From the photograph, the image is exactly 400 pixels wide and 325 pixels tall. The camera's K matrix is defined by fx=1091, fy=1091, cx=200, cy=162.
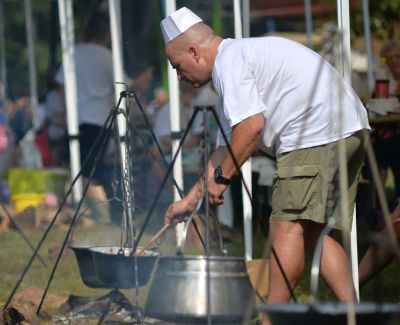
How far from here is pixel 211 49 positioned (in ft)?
15.2

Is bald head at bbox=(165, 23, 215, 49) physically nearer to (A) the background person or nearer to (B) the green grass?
(B) the green grass

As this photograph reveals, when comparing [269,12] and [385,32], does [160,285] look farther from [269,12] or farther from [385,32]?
[269,12]

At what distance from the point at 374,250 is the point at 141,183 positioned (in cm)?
448

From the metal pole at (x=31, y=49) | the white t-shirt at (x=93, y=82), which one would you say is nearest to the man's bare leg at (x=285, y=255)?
the white t-shirt at (x=93, y=82)

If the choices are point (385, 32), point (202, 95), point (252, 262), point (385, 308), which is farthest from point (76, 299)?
point (385, 32)

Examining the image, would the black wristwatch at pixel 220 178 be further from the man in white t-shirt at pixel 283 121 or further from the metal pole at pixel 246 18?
the metal pole at pixel 246 18

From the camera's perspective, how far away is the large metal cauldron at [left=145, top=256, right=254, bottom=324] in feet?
12.7

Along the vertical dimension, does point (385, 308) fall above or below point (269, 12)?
below

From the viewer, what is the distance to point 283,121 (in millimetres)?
4660

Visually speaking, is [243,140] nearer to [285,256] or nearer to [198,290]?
[285,256]

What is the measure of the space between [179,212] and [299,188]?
53 centimetres

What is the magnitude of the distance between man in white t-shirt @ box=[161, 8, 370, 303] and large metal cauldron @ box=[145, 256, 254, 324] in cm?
52

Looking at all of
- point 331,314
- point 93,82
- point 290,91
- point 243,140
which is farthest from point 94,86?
point 331,314

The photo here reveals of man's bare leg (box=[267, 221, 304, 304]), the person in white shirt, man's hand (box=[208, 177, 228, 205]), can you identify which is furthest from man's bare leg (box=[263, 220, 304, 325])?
the person in white shirt
